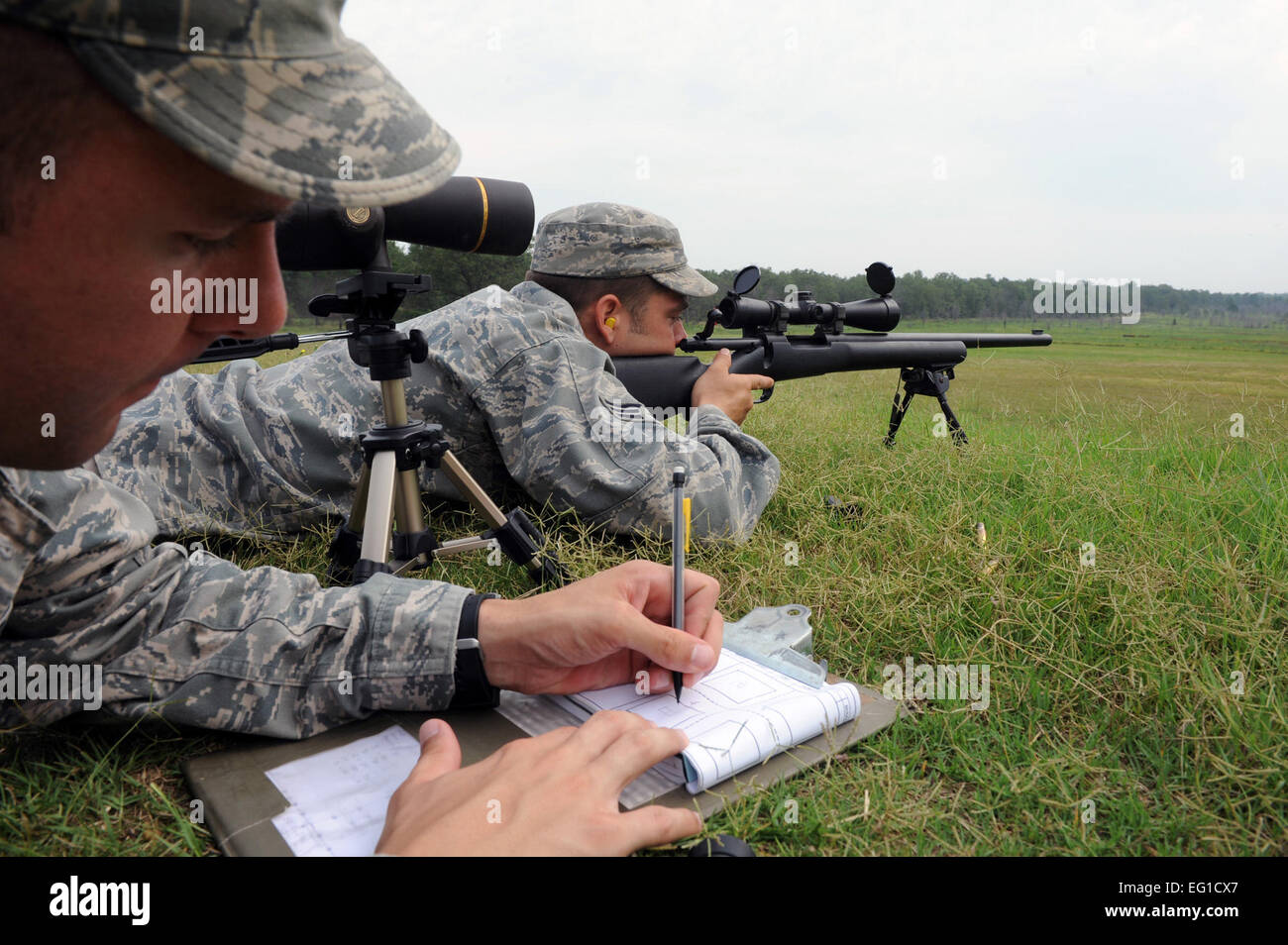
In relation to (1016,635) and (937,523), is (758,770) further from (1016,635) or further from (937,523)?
(937,523)

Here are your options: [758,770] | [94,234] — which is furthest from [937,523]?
[94,234]

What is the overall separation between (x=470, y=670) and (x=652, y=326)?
2334mm

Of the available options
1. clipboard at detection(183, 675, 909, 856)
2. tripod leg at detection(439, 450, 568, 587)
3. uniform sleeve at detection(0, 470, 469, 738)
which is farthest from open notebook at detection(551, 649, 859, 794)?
tripod leg at detection(439, 450, 568, 587)

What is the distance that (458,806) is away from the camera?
1.17 meters

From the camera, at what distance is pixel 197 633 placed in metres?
1.56

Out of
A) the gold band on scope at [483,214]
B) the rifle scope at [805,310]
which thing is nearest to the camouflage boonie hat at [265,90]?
the gold band on scope at [483,214]

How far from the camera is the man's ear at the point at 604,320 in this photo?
349 centimetres

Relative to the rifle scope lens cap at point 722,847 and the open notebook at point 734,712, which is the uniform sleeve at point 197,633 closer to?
the open notebook at point 734,712

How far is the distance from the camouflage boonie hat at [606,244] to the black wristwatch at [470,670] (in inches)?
84.1

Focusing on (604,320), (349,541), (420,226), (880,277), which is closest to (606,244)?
(604,320)

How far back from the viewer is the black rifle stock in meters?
3.59

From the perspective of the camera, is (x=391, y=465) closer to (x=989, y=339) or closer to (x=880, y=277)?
(x=880, y=277)
